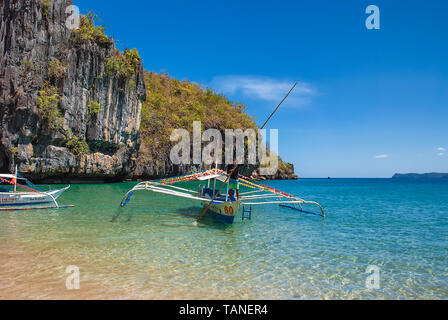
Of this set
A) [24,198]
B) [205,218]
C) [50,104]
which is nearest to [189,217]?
[205,218]

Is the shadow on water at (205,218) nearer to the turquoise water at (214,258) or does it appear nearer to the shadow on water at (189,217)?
the shadow on water at (189,217)

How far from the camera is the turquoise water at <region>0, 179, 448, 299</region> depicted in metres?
5.30

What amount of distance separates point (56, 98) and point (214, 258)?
27216 mm

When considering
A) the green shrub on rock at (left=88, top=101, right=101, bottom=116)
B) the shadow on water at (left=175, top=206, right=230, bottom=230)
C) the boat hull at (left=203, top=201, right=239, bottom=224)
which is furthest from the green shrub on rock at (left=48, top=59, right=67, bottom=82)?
the boat hull at (left=203, top=201, right=239, bottom=224)

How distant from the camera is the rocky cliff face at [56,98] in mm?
24562

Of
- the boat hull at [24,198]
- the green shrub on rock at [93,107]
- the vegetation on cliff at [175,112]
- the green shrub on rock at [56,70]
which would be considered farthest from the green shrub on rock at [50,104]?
the vegetation on cliff at [175,112]

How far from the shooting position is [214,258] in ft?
23.6

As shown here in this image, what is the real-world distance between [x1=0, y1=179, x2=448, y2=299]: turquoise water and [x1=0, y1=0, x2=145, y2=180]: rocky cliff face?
1654cm

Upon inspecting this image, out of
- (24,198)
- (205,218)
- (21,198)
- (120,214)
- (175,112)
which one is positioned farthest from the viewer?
(175,112)

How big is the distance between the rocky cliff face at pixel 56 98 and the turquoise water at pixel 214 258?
1654 cm

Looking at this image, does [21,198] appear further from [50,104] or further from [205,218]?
[50,104]

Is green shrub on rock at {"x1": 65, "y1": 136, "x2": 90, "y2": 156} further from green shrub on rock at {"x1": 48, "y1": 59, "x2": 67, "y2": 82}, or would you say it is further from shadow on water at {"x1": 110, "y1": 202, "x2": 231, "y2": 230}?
A: shadow on water at {"x1": 110, "y1": 202, "x2": 231, "y2": 230}
